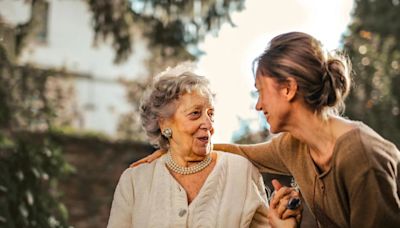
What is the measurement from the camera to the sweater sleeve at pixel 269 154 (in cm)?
324

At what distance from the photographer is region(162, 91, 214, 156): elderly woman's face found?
3170 mm

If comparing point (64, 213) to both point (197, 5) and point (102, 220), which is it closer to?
point (197, 5)

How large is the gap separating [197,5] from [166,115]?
3.90 meters

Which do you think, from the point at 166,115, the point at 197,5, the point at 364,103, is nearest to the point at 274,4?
the point at 197,5

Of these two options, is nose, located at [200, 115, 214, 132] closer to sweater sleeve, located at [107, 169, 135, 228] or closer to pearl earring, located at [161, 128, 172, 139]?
pearl earring, located at [161, 128, 172, 139]

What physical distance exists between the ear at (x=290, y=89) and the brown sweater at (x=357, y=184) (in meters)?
0.22

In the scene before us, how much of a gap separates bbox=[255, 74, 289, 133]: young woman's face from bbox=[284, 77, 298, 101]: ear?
0.04 feet

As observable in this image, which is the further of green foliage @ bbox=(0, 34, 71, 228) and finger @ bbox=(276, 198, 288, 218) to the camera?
green foliage @ bbox=(0, 34, 71, 228)

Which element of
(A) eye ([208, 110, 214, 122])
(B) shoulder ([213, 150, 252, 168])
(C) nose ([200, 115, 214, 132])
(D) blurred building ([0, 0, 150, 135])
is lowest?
(D) blurred building ([0, 0, 150, 135])

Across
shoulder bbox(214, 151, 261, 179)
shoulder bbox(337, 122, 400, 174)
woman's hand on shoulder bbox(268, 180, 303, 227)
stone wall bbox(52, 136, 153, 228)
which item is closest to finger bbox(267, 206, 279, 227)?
woman's hand on shoulder bbox(268, 180, 303, 227)

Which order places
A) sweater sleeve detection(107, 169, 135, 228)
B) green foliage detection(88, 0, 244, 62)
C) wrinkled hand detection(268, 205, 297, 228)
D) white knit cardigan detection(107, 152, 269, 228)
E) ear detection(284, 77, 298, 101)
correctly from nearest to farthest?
ear detection(284, 77, 298, 101), wrinkled hand detection(268, 205, 297, 228), white knit cardigan detection(107, 152, 269, 228), sweater sleeve detection(107, 169, 135, 228), green foliage detection(88, 0, 244, 62)

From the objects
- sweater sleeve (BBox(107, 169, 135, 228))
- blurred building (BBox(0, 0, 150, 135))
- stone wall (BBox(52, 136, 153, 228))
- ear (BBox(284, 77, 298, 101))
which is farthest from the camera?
blurred building (BBox(0, 0, 150, 135))

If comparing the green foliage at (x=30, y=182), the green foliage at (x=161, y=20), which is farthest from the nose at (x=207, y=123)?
the green foliage at (x=161, y=20)

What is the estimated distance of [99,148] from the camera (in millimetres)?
11953
